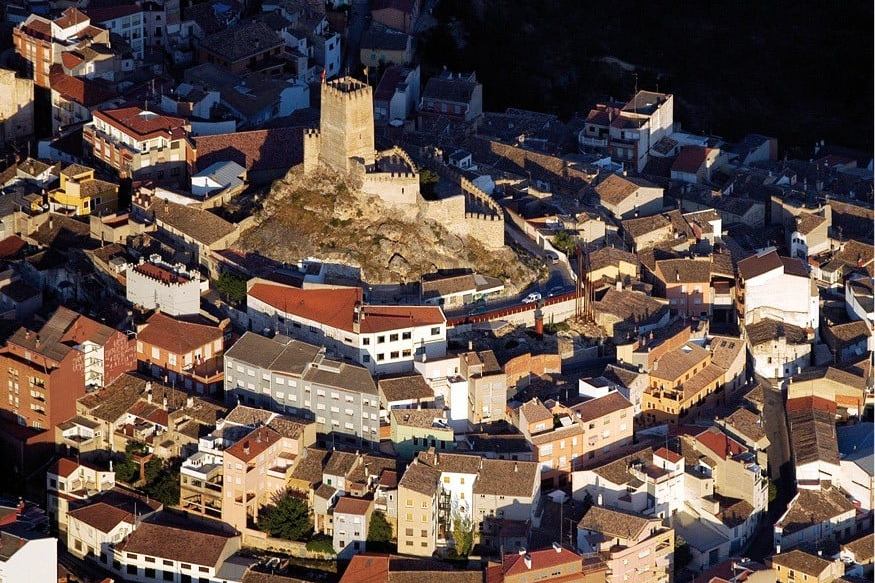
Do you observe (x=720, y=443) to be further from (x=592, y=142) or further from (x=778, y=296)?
(x=592, y=142)

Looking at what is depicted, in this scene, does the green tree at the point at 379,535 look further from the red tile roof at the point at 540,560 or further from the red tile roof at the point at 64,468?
the red tile roof at the point at 64,468

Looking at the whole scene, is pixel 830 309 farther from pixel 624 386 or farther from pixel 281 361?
pixel 281 361

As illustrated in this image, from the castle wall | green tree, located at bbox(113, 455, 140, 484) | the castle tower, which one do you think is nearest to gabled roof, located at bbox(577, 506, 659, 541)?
green tree, located at bbox(113, 455, 140, 484)

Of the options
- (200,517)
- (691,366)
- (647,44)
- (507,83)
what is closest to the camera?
(200,517)

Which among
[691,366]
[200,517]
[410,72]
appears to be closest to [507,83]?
[410,72]

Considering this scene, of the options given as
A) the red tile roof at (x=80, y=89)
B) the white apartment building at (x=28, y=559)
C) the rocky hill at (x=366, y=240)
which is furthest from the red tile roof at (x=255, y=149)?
the white apartment building at (x=28, y=559)
